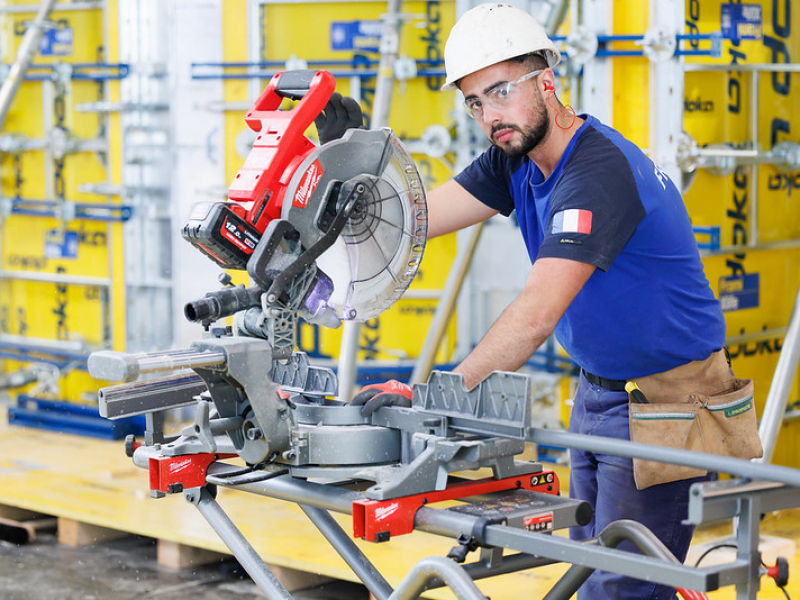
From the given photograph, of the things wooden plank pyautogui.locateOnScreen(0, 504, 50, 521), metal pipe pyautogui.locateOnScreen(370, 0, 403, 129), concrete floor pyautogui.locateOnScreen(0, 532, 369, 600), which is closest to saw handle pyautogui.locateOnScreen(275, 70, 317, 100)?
concrete floor pyautogui.locateOnScreen(0, 532, 369, 600)

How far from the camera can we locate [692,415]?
2854 millimetres

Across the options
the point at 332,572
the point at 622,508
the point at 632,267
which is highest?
the point at 632,267

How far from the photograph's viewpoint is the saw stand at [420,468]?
7.33 ft

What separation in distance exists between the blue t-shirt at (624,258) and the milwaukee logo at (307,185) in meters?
0.50

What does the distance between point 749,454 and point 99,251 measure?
514 centimetres

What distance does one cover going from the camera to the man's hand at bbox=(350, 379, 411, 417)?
2609mm

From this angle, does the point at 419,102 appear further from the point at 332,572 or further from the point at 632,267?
the point at 632,267

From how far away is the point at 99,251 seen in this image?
7332 millimetres

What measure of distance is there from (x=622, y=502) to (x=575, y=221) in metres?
0.74

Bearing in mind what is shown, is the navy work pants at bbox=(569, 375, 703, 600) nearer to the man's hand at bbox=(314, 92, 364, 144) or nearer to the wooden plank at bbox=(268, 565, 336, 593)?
the man's hand at bbox=(314, 92, 364, 144)

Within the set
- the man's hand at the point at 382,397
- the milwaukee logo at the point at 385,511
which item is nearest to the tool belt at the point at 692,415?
the man's hand at the point at 382,397

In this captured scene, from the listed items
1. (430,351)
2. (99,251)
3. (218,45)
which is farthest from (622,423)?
(99,251)

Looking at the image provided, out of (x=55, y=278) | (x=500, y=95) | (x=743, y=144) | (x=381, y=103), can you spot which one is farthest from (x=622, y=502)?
(x=55, y=278)

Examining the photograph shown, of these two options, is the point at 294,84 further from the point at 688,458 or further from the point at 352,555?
the point at 688,458
